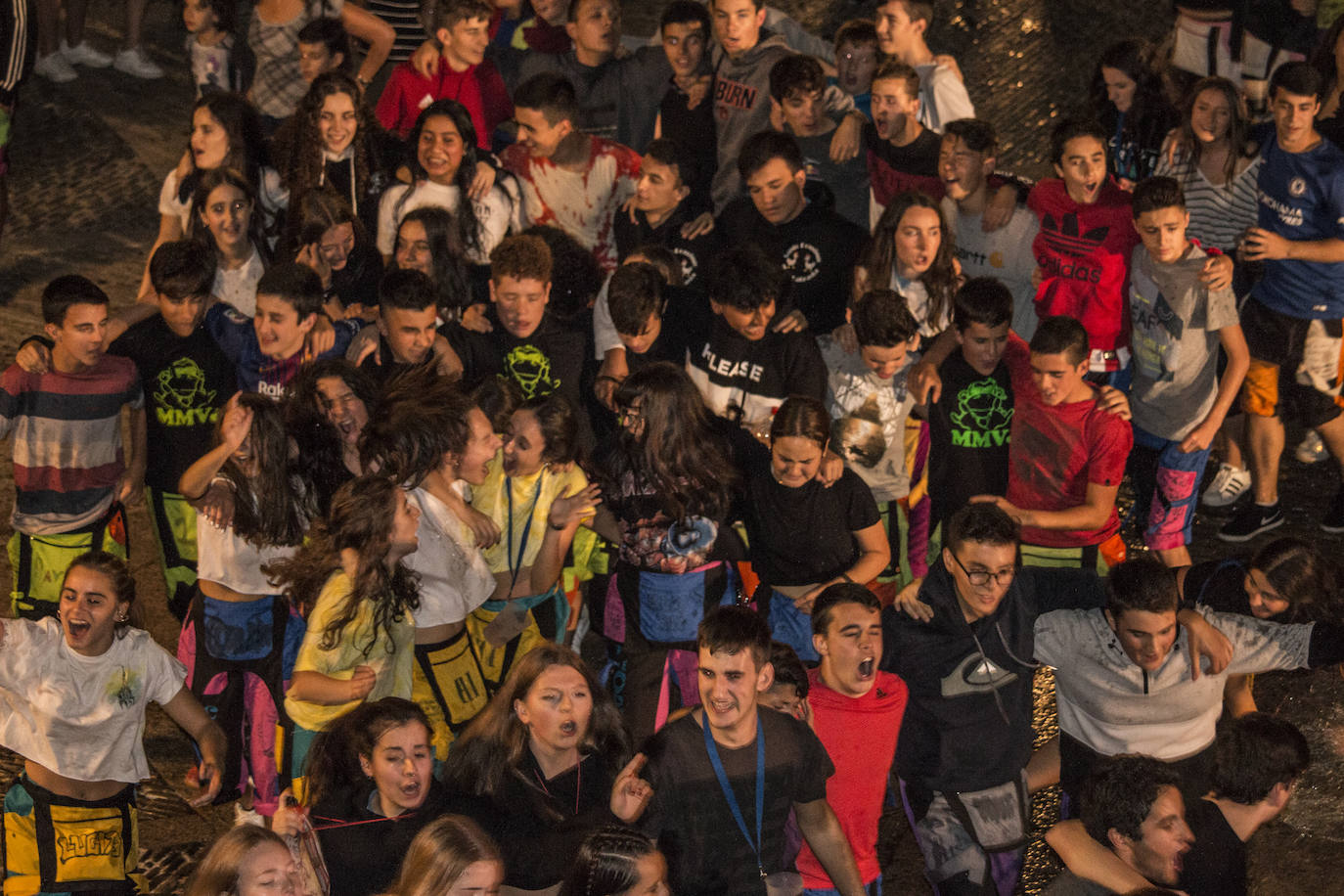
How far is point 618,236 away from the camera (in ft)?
29.2

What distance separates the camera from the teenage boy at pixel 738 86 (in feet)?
30.4

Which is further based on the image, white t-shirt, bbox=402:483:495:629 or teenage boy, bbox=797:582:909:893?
white t-shirt, bbox=402:483:495:629

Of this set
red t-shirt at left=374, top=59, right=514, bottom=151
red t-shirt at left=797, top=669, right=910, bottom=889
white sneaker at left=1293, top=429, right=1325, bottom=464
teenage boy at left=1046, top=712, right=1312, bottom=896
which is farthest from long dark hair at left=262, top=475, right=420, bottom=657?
white sneaker at left=1293, top=429, right=1325, bottom=464

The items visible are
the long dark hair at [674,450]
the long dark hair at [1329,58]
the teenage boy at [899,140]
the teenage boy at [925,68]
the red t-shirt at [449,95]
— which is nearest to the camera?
the long dark hair at [674,450]

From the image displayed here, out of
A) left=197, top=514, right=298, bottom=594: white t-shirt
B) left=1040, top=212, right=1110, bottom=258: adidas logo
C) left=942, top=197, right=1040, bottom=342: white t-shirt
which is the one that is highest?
left=1040, top=212, right=1110, bottom=258: adidas logo

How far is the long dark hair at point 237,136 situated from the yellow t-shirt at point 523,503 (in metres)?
2.69

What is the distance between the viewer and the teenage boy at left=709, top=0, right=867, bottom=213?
927cm

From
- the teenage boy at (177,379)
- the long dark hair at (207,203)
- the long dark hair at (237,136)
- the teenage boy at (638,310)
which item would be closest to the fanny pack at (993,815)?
the teenage boy at (638,310)

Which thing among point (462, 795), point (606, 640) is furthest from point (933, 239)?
point (462, 795)

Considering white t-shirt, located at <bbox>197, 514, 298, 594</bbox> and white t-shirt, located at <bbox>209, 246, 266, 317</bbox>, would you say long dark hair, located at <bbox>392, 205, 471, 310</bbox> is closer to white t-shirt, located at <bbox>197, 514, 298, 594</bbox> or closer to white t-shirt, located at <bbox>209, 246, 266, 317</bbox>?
white t-shirt, located at <bbox>209, 246, 266, 317</bbox>

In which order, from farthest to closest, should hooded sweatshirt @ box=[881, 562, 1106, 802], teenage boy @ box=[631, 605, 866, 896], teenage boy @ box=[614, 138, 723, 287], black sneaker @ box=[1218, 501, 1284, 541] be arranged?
black sneaker @ box=[1218, 501, 1284, 541] < teenage boy @ box=[614, 138, 723, 287] < hooded sweatshirt @ box=[881, 562, 1106, 802] < teenage boy @ box=[631, 605, 866, 896]

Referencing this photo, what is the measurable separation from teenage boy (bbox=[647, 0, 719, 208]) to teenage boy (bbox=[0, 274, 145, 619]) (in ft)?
10.9

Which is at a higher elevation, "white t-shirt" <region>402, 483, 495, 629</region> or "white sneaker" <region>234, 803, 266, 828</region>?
"white t-shirt" <region>402, 483, 495, 629</region>

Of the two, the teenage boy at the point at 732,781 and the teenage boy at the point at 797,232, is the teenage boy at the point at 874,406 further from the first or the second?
the teenage boy at the point at 732,781
